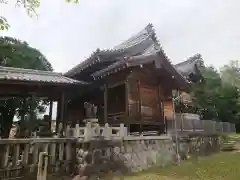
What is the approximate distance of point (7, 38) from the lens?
24406 millimetres

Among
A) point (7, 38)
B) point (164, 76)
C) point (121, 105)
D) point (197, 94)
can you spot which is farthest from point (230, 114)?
point (7, 38)

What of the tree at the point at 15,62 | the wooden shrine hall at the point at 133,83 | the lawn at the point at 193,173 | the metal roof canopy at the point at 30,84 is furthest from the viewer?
the tree at the point at 15,62

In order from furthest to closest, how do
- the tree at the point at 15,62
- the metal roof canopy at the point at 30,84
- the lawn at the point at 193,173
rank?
1. the tree at the point at 15,62
2. the metal roof canopy at the point at 30,84
3. the lawn at the point at 193,173

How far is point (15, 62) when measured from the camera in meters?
22.8

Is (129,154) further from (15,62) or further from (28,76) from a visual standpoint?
(15,62)

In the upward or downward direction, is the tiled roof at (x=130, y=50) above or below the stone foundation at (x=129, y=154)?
above

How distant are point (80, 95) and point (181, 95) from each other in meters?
12.2

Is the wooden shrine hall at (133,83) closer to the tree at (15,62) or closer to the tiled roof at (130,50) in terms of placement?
the tiled roof at (130,50)

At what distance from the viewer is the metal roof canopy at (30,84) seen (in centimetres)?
1128

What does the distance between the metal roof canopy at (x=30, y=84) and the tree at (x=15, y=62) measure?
6707 millimetres

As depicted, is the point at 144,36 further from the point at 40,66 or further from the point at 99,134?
the point at 40,66

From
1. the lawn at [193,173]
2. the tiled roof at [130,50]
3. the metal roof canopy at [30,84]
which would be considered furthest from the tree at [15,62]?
the lawn at [193,173]

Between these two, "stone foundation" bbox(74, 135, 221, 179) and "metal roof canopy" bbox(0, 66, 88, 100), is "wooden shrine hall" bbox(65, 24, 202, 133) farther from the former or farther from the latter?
"metal roof canopy" bbox(0, 66, 88, 100)

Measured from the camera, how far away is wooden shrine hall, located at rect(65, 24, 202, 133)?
42.8 ft
